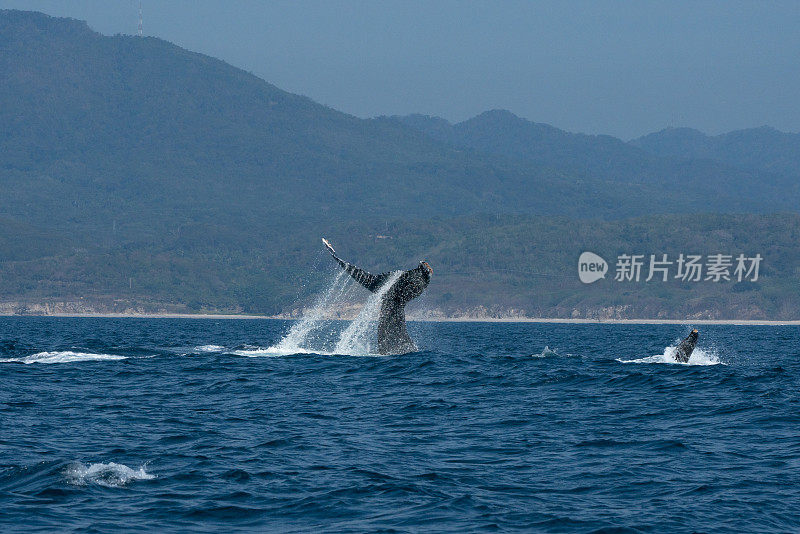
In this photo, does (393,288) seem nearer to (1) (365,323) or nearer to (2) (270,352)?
(1) (365,323)

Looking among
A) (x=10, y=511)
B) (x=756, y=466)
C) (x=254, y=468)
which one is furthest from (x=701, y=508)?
(x=10, y=511)

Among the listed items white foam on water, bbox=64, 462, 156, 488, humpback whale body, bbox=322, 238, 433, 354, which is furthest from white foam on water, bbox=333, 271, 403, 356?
white foam on water, bbox=64, 462, 156, 488

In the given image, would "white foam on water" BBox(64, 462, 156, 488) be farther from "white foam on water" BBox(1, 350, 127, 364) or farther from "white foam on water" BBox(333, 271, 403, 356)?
"white foam on water" BBox(1, 350, 127, 364)

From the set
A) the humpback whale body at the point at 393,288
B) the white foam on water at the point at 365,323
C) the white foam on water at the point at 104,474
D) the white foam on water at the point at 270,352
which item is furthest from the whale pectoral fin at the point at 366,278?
the white foam on water at the point at 104,474

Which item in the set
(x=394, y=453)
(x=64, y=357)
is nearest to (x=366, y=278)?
(x=394, y=453)

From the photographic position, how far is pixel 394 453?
22641mm

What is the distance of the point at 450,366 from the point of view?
4266 cm

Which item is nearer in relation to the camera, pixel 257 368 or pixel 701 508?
pixel 701 508

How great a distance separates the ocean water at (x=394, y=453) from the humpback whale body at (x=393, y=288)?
2.33 m

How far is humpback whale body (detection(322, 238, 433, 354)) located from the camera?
36031 mm

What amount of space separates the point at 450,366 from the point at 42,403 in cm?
1734

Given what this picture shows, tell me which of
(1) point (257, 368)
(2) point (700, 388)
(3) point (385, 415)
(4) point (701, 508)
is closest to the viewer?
(4) point (701, 508)

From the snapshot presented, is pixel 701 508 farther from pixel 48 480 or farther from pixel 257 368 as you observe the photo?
pixel 257 368

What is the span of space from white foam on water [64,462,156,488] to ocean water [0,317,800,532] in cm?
5
